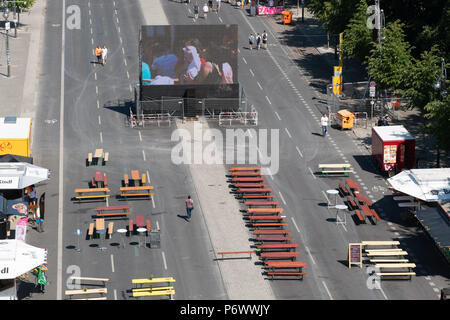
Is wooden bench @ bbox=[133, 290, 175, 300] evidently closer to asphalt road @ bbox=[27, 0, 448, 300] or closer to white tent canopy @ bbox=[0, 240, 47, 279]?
asphalt road @ bbox=[27, 0, 448, 300]

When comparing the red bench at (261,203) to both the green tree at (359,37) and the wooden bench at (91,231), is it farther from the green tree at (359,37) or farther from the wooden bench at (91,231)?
the green tree at (359,37)

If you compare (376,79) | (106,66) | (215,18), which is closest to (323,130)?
(376,79)

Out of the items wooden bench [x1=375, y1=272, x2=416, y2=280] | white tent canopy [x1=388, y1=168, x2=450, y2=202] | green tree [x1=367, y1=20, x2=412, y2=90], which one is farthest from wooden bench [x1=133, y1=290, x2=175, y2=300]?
green tree [x1=367, y1=20, x2=412, y2=90]

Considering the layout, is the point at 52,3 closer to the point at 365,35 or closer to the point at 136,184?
the point at 365,35

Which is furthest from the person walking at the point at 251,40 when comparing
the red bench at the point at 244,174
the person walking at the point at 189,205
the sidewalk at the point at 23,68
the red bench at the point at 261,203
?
the person walking at the point at 189,205

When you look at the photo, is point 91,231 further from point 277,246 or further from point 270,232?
point 277,246

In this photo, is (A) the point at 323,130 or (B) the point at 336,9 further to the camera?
(B) the point at 336,9

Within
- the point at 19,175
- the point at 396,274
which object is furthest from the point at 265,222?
the point at 19,175
